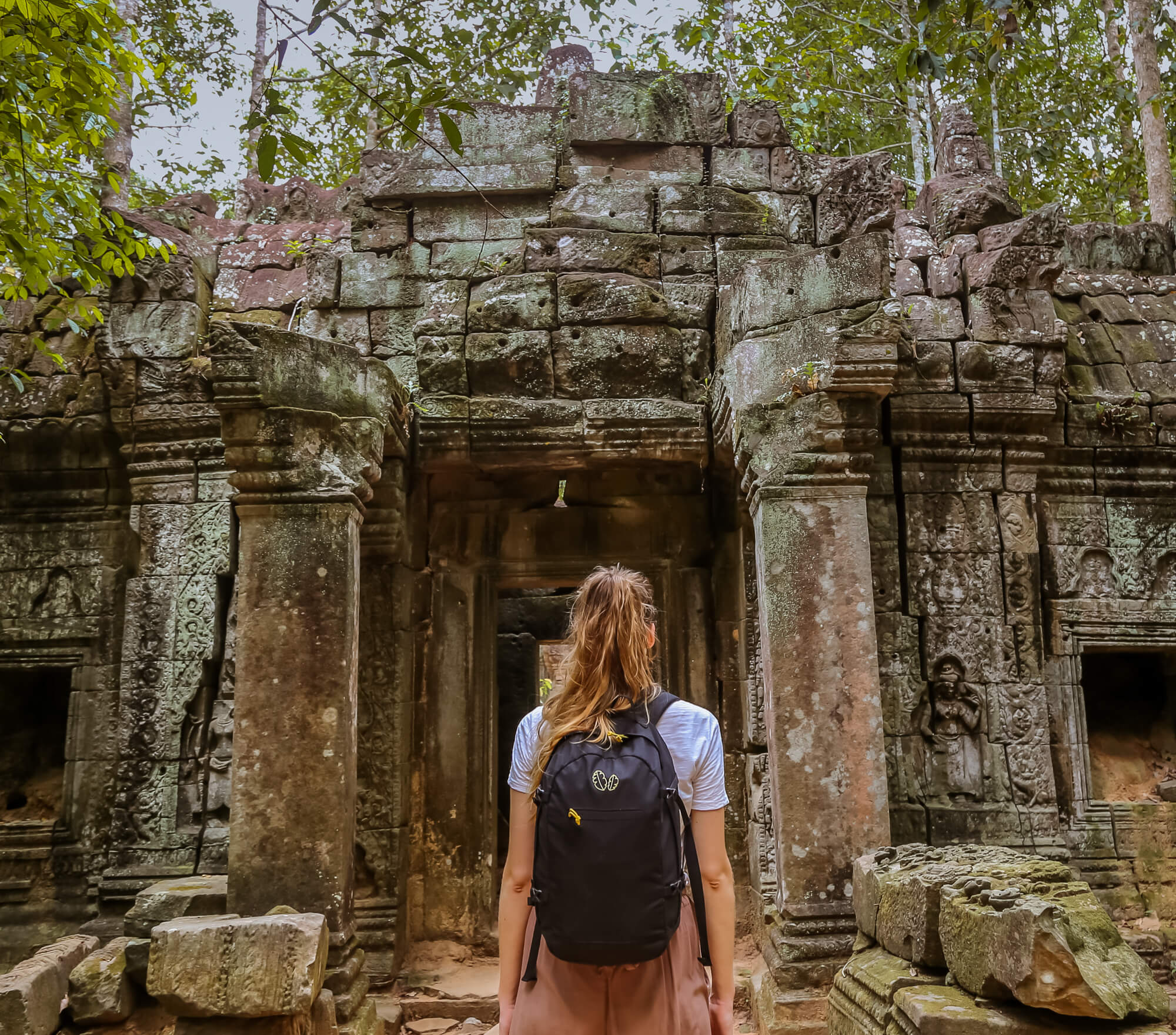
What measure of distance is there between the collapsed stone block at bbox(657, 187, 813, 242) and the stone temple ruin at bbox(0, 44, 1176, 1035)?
0.03 metres

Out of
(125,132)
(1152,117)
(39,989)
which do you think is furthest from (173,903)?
(1152,117)

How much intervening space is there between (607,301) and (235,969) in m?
3.72

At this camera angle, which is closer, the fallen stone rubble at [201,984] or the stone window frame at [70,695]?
the fallen stone rubble at [201,984]

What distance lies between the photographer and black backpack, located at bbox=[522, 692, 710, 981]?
206cm

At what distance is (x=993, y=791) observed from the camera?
5461 millimetres

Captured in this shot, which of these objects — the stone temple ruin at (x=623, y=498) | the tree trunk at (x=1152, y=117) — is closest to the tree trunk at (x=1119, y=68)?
the tree trunk at (x=1152, y=117)

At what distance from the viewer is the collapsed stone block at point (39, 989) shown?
361cm

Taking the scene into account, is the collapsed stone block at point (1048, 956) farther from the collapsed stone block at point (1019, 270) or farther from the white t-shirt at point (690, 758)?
the collapsed stone block at point (1019, 270)

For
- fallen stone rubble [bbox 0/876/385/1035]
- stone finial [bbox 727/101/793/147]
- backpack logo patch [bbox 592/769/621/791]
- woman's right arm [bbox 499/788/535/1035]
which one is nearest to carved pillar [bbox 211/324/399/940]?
fallen stone rubble [bbox 0/876/385/1035]

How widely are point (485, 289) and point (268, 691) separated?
2.63 m

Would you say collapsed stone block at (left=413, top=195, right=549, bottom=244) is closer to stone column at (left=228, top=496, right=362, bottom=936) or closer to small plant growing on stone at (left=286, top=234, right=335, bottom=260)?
small plant growing on stone at (left=286, top=234, right=335, bottom=260)

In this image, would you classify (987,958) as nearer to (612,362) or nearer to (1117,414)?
(612,362)

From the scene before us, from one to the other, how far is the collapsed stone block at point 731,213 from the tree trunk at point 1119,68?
6315mm

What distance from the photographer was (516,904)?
230 cm
